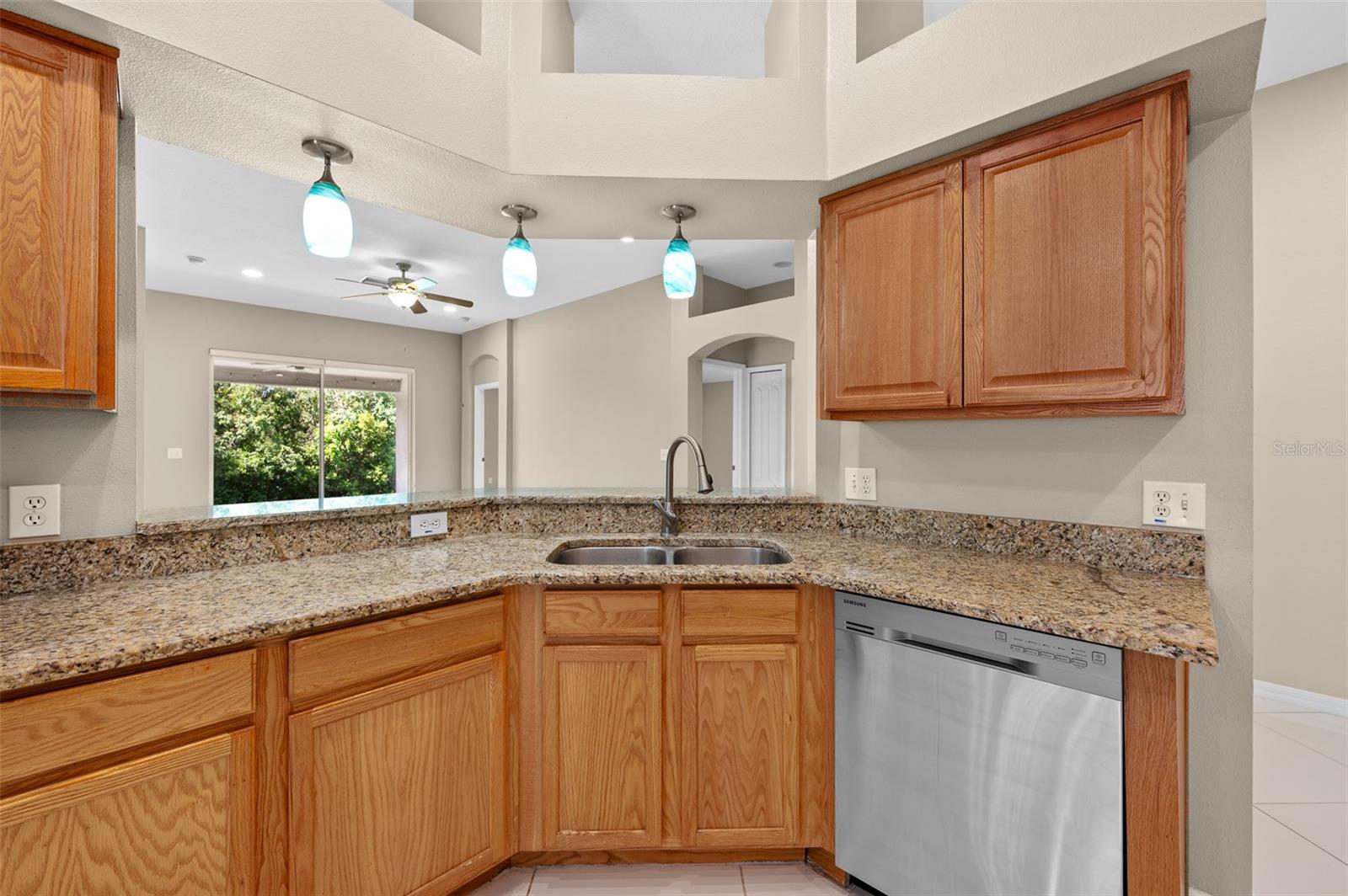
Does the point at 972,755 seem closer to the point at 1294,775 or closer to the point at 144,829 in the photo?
the point at 144,829

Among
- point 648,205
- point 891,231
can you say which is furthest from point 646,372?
point 891,231

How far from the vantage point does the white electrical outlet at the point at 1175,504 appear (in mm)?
1516

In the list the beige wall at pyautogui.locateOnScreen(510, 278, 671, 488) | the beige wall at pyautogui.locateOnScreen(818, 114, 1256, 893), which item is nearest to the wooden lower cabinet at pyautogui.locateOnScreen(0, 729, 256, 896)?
the beige wall at pyautogui.locateOnScreen(818, 114, 1256, 893)

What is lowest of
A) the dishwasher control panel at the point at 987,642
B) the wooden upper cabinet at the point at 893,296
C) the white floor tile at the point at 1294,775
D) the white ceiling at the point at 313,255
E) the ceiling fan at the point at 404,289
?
the white floor tile at the point at 1294,775

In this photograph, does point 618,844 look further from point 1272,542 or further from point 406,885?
point 1272,542

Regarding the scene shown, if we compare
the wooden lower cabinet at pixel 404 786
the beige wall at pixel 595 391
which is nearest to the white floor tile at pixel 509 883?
the wooden lower cabinet at pixel 404 786

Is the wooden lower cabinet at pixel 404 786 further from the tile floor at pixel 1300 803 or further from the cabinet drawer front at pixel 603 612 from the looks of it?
the tile floor at pixel 1300 803

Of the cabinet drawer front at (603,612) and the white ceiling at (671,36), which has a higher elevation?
the white ceiling at (671,36)

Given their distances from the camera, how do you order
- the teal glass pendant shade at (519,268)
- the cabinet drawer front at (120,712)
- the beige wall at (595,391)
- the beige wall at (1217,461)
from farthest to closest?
the beige wall at (595,391)
the teal glass pendant shade at (519,268)
the beige wall at (1217,461)
the cabinet drawer front at (120,712)

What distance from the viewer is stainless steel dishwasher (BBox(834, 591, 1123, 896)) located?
47.3 inches

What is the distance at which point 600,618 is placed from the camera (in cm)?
163

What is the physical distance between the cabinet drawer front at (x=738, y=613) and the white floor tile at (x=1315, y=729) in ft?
7.94

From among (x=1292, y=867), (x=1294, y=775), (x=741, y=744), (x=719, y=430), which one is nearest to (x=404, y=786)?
(x=741, y=744)

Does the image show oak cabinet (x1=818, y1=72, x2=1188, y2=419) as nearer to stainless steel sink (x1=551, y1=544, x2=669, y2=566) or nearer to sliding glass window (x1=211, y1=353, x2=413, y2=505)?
stainless steel sink (x1=551, y1=544, x2=669, y2=566)
